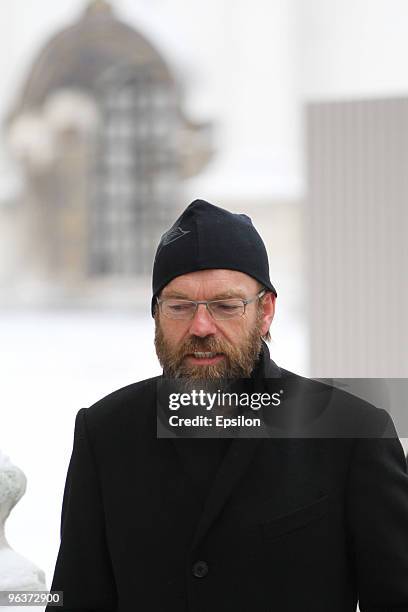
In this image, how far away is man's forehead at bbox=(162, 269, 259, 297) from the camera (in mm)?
1338

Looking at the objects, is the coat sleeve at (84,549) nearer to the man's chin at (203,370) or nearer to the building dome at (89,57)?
the man's chin at (203,370)

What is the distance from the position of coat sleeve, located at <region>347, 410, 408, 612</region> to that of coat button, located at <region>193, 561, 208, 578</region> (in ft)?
0.63

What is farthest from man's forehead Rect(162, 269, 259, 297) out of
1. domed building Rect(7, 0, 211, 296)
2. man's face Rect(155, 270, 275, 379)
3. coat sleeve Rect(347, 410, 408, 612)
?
domed building Rect(7, 0, 211, 296)

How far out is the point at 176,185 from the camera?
1118 centimetres

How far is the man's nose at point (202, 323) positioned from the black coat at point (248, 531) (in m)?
0.13

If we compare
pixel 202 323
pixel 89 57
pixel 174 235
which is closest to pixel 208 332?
pixel 202 323

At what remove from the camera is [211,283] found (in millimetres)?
1346

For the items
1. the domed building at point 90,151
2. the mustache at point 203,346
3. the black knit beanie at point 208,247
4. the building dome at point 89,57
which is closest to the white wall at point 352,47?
the building dome at point 89,57

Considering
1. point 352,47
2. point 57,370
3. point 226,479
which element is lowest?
point 57,370

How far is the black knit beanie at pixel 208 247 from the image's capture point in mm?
1345

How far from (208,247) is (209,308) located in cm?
8

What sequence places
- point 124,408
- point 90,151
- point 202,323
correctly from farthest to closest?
point 90,151 → point 124,408 → point 202,323

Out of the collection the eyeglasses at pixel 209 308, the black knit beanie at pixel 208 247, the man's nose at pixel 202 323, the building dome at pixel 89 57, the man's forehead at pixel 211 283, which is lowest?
the man's nose at pixel 202 323

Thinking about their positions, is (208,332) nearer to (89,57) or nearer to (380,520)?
(380,520)
